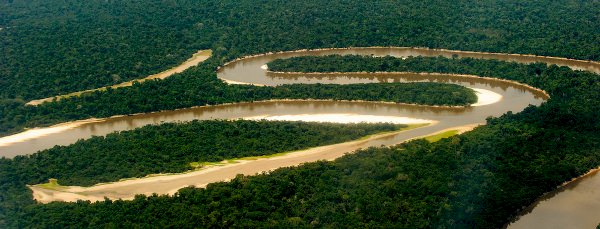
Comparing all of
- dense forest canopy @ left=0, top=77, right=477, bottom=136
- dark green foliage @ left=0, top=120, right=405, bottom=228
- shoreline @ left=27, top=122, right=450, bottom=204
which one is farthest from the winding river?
dark green foliage @ left=0, top=120, right=405, bottom=228

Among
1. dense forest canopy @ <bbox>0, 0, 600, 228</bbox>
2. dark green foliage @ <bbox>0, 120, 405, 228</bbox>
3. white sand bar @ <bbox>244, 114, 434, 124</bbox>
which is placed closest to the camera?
dense forest canopy @ <bbox>0, 0, 600, 228</bbox>

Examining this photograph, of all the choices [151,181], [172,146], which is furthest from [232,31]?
[151,181]

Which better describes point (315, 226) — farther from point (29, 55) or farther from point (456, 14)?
point (456, 14)

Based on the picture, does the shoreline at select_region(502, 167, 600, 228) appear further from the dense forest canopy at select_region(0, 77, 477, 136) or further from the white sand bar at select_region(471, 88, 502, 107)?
the dense forest canopy at select_region(0, 77, 477, 136)

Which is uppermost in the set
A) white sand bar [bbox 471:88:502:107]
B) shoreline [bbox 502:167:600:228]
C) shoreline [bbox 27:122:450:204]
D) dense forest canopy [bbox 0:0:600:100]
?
dense forest canopy [bbox 0:0:600:100]

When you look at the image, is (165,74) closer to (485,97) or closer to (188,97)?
(188,97)

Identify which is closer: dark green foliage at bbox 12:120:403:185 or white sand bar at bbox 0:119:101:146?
dark green foliage at bbox 12:120:403:185
